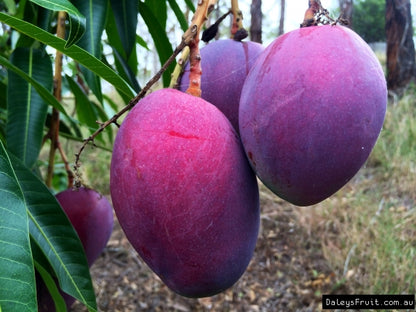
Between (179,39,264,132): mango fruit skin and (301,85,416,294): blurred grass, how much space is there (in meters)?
1.87

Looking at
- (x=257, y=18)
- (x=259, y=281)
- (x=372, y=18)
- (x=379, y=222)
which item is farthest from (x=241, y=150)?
(x=372, y=18)

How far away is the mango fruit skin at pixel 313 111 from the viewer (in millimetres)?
500

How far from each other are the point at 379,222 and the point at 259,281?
0.86 meters

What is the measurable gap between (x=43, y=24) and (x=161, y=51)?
0.26 metres

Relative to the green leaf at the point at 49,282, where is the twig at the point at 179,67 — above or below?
above

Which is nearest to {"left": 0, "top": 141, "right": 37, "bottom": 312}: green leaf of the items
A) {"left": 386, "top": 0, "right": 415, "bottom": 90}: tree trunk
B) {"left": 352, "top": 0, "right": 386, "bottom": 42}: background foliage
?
{"left": 386, "top": 0, "right": 415, "bottom": 90}: tree trunk

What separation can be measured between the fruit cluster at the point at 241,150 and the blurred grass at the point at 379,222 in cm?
192

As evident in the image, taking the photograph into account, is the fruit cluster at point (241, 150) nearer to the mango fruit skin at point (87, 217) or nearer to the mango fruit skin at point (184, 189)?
the mango fruit skin at point (184, 189)

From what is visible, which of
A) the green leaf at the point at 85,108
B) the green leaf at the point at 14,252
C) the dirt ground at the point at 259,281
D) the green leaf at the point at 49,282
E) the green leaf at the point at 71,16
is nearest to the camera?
the green leaf at the point at 14,252

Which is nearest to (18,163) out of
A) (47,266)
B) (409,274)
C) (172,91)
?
(47,266)

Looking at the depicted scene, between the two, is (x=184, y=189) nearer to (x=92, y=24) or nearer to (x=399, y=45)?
(x=92, y=24)

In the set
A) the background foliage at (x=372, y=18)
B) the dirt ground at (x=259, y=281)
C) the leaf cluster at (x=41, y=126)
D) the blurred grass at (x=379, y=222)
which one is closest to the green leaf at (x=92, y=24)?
the leaf cluster at (x=41, y=126)

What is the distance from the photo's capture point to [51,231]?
2.45ft

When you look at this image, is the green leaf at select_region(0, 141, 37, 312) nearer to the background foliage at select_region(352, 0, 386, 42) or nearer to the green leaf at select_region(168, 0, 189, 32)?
the green leaf at select_region(168, 0, 189, 32)
